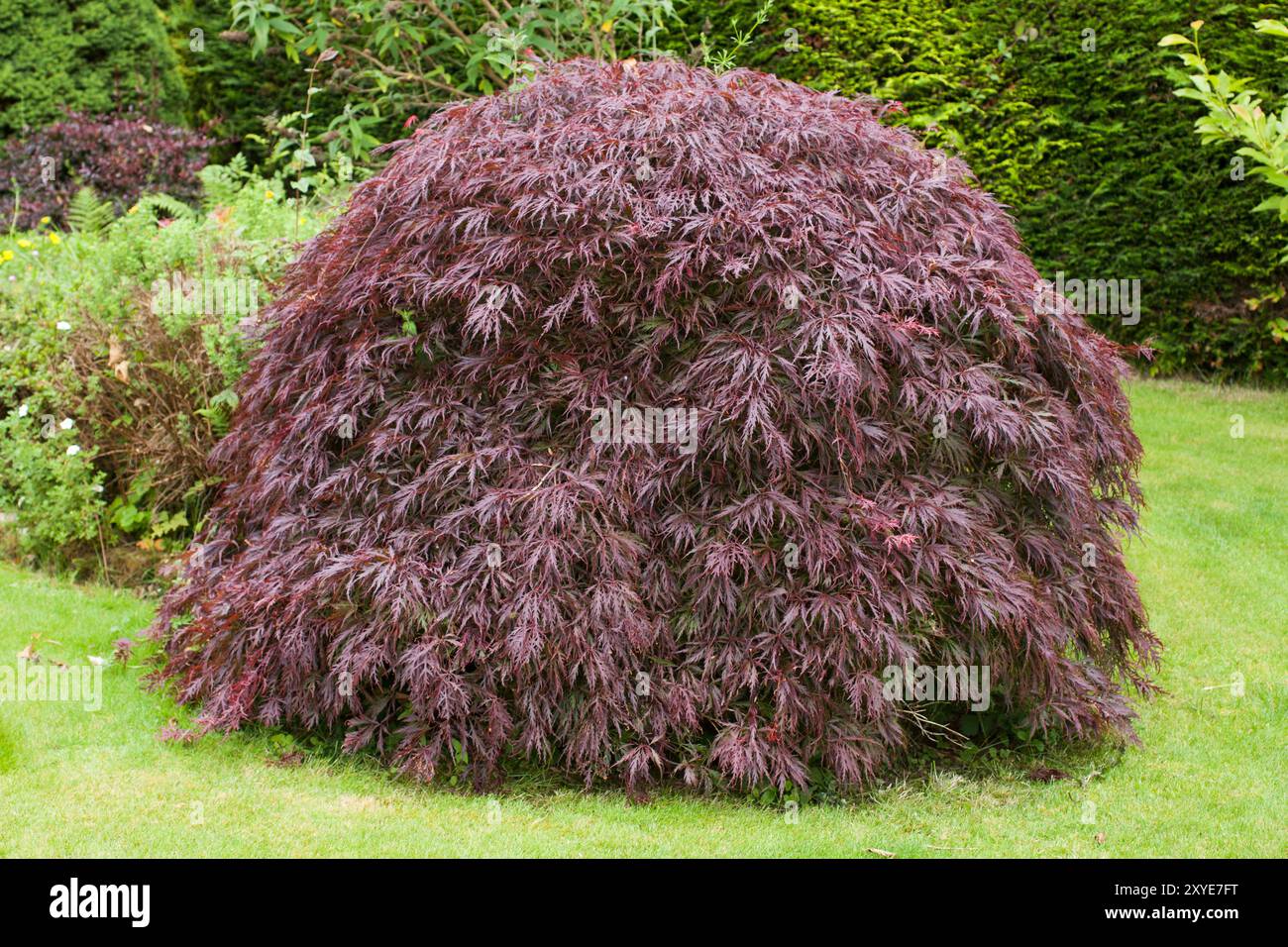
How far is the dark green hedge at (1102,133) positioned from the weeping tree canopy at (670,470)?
4536mm

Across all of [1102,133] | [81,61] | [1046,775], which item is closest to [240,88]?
[81,61]

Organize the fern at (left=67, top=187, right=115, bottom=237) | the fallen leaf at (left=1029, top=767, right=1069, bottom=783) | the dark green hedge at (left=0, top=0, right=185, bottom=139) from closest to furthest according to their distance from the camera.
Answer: the fallen leaf at (left=1029, top=767, right=1069, bottom=783), the fern at (left=67, top=187, right=115, bottom=237), the dark green hedge at (left=0, top=0, right=185, bottom=139)

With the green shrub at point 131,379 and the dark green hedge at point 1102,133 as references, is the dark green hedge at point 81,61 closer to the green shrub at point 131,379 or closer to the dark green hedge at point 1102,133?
the green shrub at point 131,379

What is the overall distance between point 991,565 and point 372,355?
92.0 inches

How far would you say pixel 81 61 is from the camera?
11633mm

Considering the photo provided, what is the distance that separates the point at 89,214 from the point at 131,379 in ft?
9.13

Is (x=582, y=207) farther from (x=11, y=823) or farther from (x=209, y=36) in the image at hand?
(x=209, y=36)

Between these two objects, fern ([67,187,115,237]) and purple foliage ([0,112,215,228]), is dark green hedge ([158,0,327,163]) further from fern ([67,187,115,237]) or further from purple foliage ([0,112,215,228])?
fern ([67,187,115,237])

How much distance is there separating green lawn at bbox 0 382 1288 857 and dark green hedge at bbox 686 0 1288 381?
4.07m

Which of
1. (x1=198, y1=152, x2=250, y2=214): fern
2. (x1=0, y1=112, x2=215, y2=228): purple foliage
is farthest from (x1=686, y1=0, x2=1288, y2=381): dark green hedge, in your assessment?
(x1=0, y1=112, x2=215, y2=228): purple foliage

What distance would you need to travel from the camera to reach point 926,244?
4613 millimetres

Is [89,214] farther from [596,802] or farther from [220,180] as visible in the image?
[596,802]

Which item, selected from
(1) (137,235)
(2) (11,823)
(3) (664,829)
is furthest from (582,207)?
(1) (137,235)

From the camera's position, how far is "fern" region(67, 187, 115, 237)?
8.37m
